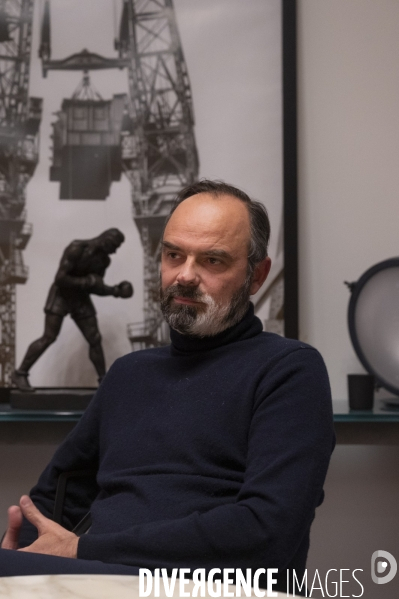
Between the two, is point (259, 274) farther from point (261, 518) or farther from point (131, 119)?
point (131, 119)

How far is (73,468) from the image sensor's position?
1581 mm

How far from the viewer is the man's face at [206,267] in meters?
1.46

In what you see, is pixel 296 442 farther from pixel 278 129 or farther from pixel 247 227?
pixel 278 129

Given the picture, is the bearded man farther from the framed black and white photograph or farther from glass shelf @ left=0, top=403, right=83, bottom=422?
the framed black and white photograph

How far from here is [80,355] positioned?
2.17m

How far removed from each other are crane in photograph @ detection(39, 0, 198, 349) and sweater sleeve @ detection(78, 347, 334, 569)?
1106mm

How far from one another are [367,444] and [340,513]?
238 mm

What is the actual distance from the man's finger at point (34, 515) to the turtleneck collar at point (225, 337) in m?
0.46

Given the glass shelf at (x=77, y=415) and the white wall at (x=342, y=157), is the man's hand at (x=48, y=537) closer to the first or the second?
the glass shelf at (x=77, y=415)

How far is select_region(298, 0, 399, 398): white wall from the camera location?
2.21 metres

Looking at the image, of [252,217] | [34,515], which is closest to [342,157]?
Answer: [252,217]

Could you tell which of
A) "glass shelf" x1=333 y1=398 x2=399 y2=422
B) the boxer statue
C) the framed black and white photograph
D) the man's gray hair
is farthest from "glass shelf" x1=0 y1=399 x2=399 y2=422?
the man's gray hair

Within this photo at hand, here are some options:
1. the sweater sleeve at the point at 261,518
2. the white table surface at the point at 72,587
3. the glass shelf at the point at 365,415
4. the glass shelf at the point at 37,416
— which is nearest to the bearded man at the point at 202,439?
the sweater sleeve at the point at 261,518

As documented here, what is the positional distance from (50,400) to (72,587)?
4.21 feet
